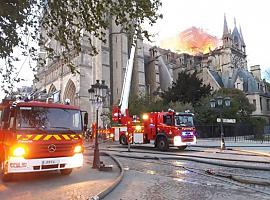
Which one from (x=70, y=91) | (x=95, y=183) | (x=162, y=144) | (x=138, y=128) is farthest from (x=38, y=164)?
(x=70, y=91)

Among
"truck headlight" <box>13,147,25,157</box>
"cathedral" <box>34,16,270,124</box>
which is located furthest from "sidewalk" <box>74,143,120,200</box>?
"cathedral" <box>34,16,270,124</box>

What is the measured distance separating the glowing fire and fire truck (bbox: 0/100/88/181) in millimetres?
110938

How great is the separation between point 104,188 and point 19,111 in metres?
3.48

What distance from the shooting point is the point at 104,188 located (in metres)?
7.90

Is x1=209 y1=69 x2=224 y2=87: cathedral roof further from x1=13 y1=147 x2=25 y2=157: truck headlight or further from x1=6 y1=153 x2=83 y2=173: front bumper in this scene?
x1=13 y1=147 x2=25 y2=157: truck headlight

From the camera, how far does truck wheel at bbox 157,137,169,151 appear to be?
70.9 feet

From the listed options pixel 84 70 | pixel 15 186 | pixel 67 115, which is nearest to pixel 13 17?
pixel 67 115

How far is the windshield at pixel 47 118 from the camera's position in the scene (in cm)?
923

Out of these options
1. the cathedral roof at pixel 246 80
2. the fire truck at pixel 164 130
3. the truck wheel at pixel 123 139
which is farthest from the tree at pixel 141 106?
the cathedral roof at pixel 246 80

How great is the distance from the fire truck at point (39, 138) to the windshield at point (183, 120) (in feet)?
39.3

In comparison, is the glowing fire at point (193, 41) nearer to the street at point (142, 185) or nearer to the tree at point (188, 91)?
the tree at point (188, 91)

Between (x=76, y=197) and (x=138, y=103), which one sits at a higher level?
(x=138, y=103)

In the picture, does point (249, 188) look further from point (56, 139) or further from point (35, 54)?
point (35, 54)

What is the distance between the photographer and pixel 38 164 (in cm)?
895
